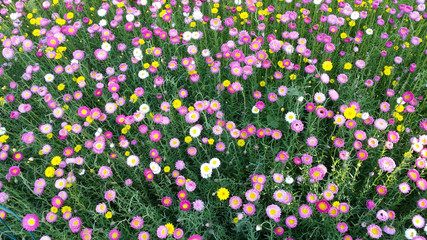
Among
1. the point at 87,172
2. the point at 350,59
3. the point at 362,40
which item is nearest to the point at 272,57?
the point at 350,59

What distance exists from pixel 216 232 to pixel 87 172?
1.27 metres

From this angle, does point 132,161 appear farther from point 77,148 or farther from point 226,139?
point 226,139

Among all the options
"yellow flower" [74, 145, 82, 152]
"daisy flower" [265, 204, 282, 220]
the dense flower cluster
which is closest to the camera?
"daisy flower" [265, 204, 282, 220]

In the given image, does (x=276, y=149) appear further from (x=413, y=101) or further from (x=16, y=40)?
(x=16, y=40)

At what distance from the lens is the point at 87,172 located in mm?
2555

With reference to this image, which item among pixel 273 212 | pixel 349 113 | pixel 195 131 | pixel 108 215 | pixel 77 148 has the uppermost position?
pixel 349 113

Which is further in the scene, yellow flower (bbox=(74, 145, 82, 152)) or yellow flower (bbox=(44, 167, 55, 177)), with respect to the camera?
yellow flower (bbox=(74, 145, 82, 152))

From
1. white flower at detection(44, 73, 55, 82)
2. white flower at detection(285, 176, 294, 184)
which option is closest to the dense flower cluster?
white flower at detection(285, 176, 294, 184)

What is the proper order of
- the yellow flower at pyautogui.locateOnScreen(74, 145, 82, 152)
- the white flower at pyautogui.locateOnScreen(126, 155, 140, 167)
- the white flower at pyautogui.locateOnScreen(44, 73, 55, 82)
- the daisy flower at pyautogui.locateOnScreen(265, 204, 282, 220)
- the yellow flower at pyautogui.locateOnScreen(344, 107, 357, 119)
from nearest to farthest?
1. the daisy flower at pyautogui.locateOnScreen(265, 204, 282, 220)
2. the yellow flower at pyautogui.locateOnScreen(344, 107, 357, 119)
3. the white flower at pyautogui.locateOnScreen(126, 155, 140, 167)
4. the yellow flower at pyautogui.locateOnScreen(74, 145, 82, 152)
5. the white flower at pyautogui.locateOnScreen(44, 73, 55, 82)

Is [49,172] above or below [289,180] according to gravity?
below

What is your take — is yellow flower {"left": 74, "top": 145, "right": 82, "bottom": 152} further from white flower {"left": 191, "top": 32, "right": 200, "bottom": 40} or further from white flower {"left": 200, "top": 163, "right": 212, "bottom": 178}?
white flower {"left": 191, "top": 32, "right": 200, "bottom": 40}

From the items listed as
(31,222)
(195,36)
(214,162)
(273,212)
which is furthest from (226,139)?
(31,222)

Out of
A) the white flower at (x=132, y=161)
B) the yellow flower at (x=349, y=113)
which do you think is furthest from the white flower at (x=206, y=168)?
the yellow flower at (x=349, y=113)

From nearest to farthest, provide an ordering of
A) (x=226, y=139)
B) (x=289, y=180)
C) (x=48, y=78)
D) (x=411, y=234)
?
(x=411, y=234) < (x=289, y=180) < (x=226, y=139) < (x=48, y=78)
